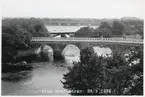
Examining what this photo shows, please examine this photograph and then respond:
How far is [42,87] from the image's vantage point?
2.40 meters

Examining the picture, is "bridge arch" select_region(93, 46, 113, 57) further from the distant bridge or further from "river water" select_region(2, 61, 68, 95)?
"river water" select_region(2, 61, 68, 95)

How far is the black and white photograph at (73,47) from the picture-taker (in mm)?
2373

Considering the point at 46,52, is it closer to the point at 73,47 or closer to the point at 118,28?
the point at 73,47

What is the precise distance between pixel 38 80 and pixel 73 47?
0.31 meters

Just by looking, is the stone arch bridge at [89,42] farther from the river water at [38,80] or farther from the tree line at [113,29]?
the river water at [38,80]

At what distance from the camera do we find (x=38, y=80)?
2490 millimetres

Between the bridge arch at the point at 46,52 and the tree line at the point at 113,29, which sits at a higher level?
the tree line at the point at 113,29

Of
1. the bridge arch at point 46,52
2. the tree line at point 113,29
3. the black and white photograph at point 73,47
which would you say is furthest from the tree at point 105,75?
the bridge arch at point 46,52

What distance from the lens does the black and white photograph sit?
2.37 meters

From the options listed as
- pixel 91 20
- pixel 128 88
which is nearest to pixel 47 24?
pixel 91 20

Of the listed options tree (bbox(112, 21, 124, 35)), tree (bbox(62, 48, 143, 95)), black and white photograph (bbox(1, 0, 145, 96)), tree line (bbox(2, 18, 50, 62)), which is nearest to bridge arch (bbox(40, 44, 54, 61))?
black and white photograph (bbox(1, 0, 145, 96))

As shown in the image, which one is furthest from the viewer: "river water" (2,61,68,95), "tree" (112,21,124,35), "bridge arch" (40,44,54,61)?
"bridge arch" (40,44,54,61)

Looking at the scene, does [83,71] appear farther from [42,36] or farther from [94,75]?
[42,36]

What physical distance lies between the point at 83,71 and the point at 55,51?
34cm
